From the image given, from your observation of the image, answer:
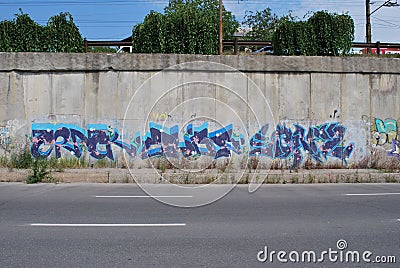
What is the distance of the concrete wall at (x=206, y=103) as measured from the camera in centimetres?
1421

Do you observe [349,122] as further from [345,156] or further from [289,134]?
[289,134]

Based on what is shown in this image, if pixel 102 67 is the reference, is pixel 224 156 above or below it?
below

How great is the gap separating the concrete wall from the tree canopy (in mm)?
1527

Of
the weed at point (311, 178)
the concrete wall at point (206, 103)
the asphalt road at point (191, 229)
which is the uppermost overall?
the concrete wall at point (206, 103)

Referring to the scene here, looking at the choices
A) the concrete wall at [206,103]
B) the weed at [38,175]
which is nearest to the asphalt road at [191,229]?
the weed at [38,175]

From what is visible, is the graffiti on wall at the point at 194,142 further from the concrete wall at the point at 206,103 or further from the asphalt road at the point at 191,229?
the asphalt road at the point at 191,229

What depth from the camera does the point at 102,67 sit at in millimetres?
14242

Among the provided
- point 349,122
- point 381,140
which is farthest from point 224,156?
point 381,140

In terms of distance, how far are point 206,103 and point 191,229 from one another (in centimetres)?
843

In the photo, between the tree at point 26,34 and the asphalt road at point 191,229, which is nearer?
the asphalt road at point 191,229

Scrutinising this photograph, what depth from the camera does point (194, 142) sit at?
14375mm

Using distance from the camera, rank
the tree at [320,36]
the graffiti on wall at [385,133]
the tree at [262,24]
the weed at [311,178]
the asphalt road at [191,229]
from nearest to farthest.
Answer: the asphalt road at [191,229] < the weed at [311,178] < the graffiti on wall at [385,133] < the tree at [320,36] < the tree at [262,24]

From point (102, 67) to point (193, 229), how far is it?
919 centimetres

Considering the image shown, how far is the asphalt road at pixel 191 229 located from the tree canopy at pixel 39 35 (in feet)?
23.4
